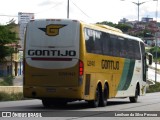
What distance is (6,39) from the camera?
60312mm

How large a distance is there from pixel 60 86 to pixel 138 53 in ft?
33.1

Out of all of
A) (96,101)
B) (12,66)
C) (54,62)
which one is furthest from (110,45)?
(12,66)

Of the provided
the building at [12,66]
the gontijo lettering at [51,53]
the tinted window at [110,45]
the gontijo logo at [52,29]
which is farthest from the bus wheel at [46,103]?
the building at [12,66]

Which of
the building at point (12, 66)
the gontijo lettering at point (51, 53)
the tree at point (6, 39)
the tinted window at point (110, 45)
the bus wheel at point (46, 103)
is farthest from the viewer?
the building at point (12, 66)

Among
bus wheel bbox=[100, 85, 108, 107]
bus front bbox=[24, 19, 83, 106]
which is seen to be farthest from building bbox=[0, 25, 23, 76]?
bus front bbox=[24, 19, 83, 106]

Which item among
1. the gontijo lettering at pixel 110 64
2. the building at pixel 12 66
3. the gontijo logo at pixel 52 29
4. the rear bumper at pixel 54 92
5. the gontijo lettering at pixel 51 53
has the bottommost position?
the building at pixel 12 66

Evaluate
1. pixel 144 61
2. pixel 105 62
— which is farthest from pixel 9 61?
pixel 105 62

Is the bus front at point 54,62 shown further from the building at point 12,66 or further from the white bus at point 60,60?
the building at point 12,66

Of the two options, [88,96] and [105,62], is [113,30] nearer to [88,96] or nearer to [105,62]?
[105,62]

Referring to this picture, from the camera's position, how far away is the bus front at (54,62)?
22.8 metres

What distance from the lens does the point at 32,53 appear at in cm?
2327

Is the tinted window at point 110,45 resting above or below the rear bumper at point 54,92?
above

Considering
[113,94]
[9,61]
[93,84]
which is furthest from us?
[9,61]

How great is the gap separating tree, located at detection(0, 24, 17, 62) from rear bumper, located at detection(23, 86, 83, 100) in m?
36.8
